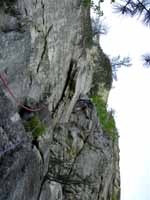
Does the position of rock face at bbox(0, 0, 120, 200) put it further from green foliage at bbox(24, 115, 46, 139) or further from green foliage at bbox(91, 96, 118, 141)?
green foliage at bbox(91, 96, 118, 141)

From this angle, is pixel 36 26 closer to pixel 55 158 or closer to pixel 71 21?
pixel 71 21

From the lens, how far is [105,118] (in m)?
13.9

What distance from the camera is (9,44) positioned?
6340mm

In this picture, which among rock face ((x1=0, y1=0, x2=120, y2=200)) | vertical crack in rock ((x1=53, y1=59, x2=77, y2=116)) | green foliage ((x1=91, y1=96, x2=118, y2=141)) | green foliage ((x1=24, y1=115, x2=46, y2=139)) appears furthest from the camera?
green foliage ((x1=91, y1=96, x2=118, y2=141))

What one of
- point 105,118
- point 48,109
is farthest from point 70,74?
point 105,118

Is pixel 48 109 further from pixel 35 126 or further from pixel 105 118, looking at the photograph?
pixel 105 118

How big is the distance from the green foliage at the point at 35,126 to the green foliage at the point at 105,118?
239 inches

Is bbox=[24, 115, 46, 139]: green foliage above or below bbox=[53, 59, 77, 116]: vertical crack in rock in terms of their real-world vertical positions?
below

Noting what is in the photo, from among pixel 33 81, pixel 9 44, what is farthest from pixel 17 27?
pixel 33 81

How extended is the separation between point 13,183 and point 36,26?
10.4 ft

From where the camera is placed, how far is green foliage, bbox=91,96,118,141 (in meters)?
13.5

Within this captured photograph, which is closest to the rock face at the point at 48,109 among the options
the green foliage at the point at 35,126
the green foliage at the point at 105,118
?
the green foliage at the point at 35,126

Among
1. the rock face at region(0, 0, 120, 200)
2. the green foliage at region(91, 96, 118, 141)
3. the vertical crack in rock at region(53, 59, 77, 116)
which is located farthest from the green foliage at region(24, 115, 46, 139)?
the green foliage at region(91, 96, 118, 141)

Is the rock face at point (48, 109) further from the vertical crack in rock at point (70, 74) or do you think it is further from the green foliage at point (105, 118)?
the green foliage at point (105, 118)
